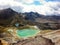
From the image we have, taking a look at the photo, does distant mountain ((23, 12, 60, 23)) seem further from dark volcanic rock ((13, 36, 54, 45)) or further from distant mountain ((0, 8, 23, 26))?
dark volcanic rock ((13, 36, 54, 45))

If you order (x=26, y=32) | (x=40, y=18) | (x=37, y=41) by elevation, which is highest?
(x=40, y=18)

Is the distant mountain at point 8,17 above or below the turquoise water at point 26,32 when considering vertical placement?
above

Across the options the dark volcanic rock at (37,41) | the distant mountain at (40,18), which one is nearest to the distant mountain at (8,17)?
the distant mountain at (40,18)

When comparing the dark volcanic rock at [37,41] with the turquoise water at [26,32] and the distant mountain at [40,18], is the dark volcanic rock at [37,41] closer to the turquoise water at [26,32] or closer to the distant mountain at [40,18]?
the turquoise water at [26,32]

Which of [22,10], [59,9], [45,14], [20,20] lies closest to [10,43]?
[20,20]

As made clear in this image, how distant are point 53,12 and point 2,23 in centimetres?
108

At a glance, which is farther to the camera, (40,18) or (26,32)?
(40,18)

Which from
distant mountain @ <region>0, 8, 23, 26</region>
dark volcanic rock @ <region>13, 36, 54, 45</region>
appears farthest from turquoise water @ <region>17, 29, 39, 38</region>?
distant mountain @ <region>0, 8, 23, 26</region>

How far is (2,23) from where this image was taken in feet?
10.1

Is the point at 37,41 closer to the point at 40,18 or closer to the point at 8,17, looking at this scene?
the point at 40,18

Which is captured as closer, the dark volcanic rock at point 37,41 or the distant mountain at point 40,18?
the dark volcanic rock at point 37,41

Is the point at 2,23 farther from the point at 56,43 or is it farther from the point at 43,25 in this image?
the point at 56,43

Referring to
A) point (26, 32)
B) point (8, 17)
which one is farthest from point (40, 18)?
point (8, 17)

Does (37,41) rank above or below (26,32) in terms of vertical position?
below
